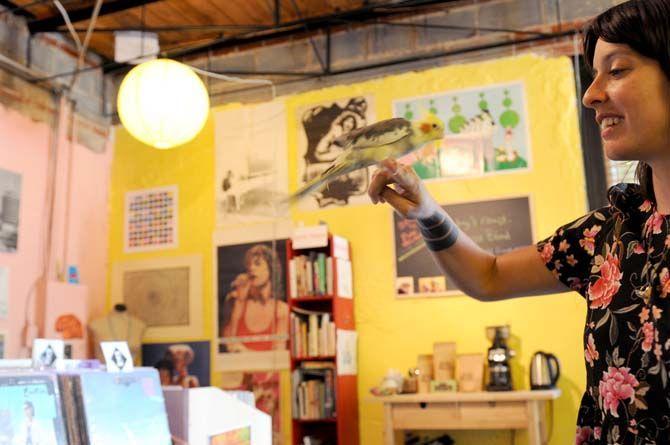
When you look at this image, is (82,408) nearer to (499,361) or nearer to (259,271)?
(499,361)

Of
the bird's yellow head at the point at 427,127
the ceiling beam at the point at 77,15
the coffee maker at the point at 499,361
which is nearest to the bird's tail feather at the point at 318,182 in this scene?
the bird's yellow head at the point at 427,127

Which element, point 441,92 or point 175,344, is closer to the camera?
point 441,92

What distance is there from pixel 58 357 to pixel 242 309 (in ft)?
11.6

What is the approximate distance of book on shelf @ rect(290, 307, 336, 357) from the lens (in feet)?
15.3

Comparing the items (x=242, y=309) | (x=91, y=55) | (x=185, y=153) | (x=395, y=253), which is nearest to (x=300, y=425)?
(x=242, y=309)

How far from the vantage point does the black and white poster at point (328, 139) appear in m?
5.22

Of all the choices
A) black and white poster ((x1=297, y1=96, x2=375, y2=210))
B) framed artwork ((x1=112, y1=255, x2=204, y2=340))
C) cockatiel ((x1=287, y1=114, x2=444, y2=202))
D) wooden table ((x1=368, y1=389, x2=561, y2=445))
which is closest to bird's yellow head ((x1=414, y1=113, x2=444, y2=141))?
cockatiel ((x1=287, y1=114, x2=444, y2=202))

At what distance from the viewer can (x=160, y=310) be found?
5.66 metres

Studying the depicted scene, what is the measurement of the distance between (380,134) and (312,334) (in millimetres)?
3486

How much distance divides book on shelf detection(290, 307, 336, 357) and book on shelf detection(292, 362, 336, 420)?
10 cm

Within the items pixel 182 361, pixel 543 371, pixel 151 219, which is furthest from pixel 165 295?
pixel 543 371

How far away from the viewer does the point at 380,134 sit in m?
→ 1.38

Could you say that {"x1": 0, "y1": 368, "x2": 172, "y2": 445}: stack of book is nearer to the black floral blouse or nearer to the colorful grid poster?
the black floral blouse

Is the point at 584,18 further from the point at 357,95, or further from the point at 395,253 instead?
the point at 395,253
